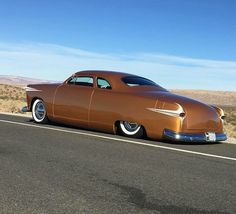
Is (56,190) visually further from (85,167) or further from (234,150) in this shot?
(234,150)

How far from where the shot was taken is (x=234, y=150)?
31.2 feet

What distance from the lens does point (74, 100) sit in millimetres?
11484

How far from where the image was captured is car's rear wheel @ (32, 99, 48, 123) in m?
12.5

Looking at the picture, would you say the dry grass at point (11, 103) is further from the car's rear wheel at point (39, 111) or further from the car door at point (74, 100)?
the car door at point (74, 100)

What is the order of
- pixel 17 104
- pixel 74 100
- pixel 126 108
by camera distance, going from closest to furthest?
pixel 126 108 → pixel 74 100 → pixel 17 104

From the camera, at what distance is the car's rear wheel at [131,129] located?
10445mm

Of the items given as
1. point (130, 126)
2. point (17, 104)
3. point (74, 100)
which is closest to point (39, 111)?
point (74, 100)

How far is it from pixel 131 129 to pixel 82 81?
73.9 inches

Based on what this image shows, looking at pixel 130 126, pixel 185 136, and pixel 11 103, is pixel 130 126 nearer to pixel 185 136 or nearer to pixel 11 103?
pixel 185 136

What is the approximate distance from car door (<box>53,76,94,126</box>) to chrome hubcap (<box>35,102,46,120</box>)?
60cm

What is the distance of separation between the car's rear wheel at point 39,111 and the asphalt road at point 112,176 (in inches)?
90.3

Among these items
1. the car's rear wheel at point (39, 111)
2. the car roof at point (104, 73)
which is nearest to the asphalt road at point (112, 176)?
the car roof at point (104, 73)

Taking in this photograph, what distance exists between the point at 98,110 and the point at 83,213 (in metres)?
6.26

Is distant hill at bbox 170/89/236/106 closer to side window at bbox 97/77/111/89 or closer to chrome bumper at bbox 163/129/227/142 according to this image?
side window at bbox 97/77/111/89
